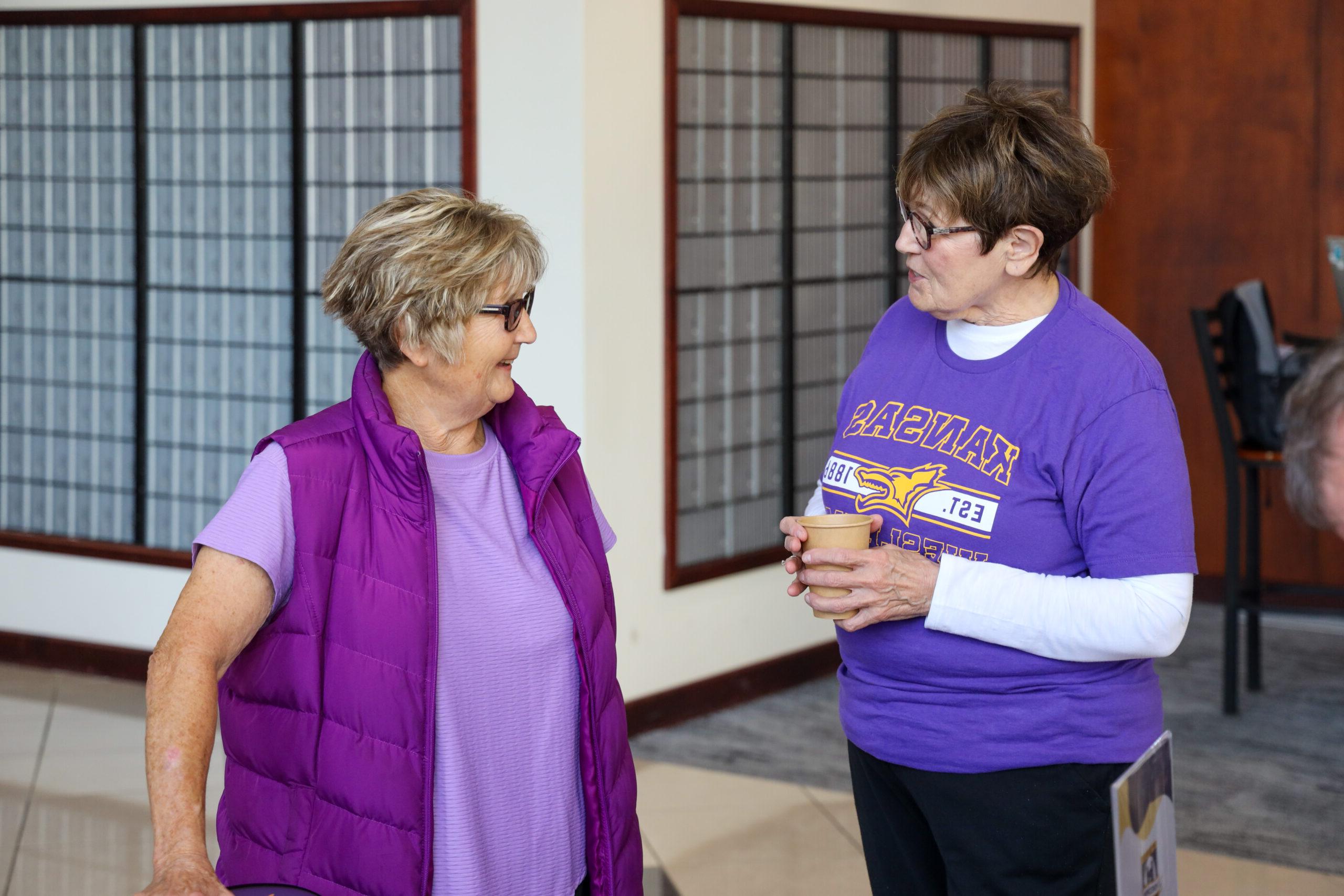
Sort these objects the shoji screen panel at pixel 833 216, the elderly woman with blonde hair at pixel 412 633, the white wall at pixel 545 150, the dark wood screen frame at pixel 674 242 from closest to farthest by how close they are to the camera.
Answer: the elderly woman with blonde hair at pixel 412 633 → the white wall at pixel 545 150 → the dark wood screen frame at pixel 674 242 → the shoji screen panel at pixel 833 216

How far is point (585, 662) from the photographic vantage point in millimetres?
1679

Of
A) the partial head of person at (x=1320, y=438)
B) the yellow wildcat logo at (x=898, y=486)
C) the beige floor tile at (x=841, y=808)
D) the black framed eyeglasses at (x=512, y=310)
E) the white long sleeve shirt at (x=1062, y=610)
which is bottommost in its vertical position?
the beige floor tile at (x=841, y=808)

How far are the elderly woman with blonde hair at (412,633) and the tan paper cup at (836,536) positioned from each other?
27 centimetres

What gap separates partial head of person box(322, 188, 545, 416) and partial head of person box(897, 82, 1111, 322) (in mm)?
466

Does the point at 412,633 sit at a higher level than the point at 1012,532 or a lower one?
lower

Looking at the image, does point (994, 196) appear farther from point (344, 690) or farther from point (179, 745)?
point (179, 745)

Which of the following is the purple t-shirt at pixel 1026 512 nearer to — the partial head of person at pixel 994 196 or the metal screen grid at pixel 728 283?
the partial head of person at pixel 994 196

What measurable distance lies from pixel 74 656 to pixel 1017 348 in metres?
4.15

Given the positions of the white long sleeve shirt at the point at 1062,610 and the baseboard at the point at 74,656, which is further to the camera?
the baseboard at the point at 74,656

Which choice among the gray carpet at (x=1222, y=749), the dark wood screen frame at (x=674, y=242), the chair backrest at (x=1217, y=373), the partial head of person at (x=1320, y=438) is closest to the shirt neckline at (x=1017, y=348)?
the partial head of person at (x=1320, y=438)

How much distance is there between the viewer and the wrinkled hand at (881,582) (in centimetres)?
161

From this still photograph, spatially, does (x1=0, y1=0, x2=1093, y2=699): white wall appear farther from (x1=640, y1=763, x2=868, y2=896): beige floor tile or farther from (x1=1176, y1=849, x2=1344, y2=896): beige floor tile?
(x1=1176, y1=849, x2=1344, y2=896): beige floor tile

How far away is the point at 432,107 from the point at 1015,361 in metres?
3.08

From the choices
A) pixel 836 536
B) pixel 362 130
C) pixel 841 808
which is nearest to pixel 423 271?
pixel 836 536
